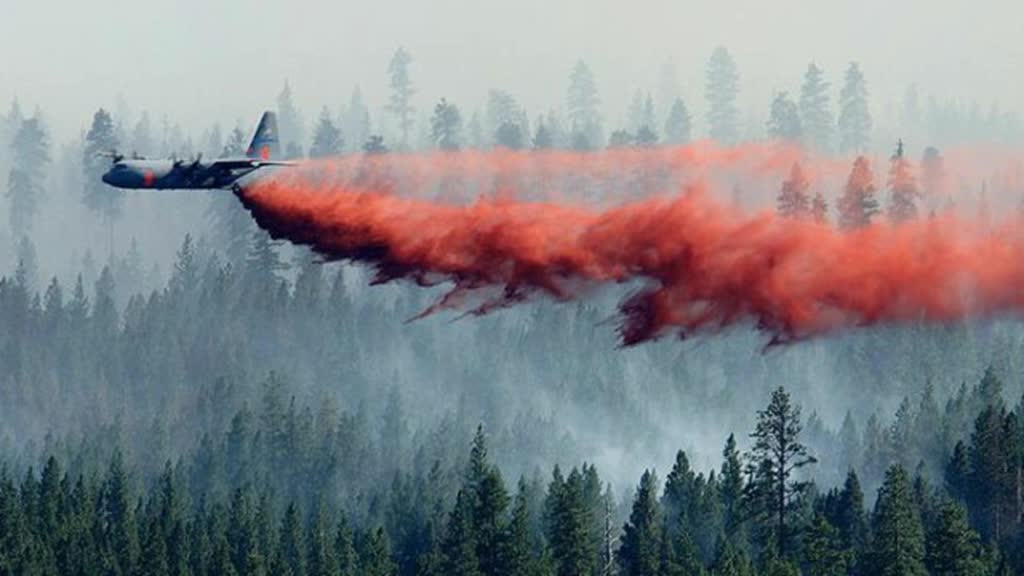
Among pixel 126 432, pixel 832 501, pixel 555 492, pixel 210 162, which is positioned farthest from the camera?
pixel 126 432

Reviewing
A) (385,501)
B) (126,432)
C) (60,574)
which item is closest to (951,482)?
(385,501)

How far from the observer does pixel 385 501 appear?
165 m

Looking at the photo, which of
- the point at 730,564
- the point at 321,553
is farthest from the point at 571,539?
the point at 321,553

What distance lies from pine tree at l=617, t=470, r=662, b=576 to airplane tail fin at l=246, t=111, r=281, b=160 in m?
33.8

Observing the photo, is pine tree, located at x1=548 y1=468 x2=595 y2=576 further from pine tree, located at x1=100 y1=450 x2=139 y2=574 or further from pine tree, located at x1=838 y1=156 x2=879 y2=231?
pine tree, located at x1=838 y1=156 x2=879 y2=231

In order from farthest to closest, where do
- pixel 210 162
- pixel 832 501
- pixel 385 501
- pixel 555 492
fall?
pixel 385 501, pixel 555 492, pixel 832 501, pixel 210 162

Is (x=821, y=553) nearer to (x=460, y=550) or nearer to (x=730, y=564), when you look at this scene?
(x=730, y=564)

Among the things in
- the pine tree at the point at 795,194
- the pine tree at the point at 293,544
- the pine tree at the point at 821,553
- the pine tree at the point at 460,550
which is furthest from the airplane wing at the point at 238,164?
the pine tree at the point at 795,194

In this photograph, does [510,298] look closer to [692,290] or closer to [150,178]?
[692,290]

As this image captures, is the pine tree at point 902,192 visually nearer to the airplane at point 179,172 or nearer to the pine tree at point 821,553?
the pine tree at point 821,553

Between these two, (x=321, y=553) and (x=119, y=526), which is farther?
Answer: (x=119, y=526)

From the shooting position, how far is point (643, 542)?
422 feet

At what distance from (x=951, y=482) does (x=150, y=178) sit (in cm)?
6238

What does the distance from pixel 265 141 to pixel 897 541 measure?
41.5 metres
